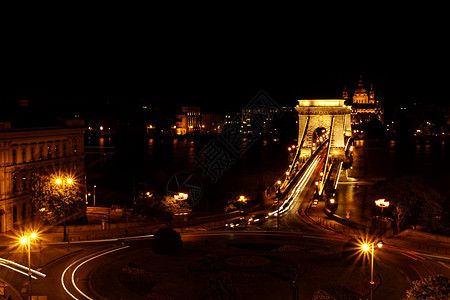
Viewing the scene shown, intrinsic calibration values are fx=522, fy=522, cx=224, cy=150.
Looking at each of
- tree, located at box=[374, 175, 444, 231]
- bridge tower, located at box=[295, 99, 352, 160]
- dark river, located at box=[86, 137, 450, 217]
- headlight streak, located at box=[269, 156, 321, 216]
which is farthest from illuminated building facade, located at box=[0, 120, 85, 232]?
bridge tower, located at box=[295, 99, 352, 160]

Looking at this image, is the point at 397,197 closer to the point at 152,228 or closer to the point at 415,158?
the point at 152,228

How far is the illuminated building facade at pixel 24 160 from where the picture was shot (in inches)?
1321

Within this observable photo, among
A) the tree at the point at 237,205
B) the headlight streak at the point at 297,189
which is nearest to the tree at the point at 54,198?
the tree at the point at 237,205

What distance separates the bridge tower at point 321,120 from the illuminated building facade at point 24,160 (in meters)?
51.3

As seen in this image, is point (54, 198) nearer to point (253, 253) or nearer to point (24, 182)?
point (24, 182)

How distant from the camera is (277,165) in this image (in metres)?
95.2

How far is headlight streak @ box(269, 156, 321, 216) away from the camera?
4281 cm

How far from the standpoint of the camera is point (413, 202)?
35.8 m

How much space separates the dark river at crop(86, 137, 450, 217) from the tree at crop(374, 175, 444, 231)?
29.8 ft

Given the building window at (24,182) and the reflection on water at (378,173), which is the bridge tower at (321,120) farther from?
the building window at (24,182)

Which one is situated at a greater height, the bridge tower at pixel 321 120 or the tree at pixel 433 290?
the bridge tower at pixel 321 120

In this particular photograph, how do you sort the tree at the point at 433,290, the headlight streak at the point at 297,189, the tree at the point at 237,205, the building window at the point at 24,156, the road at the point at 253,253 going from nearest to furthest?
the tree at the point at 433,290
the road at the point at 253,253
the building window at the point at 24,156
the tree at the point at 237,205
the headlight streak at the point at 297,189

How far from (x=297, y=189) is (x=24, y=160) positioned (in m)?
27.2

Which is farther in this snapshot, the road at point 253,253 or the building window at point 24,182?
the building window at point 24,182
